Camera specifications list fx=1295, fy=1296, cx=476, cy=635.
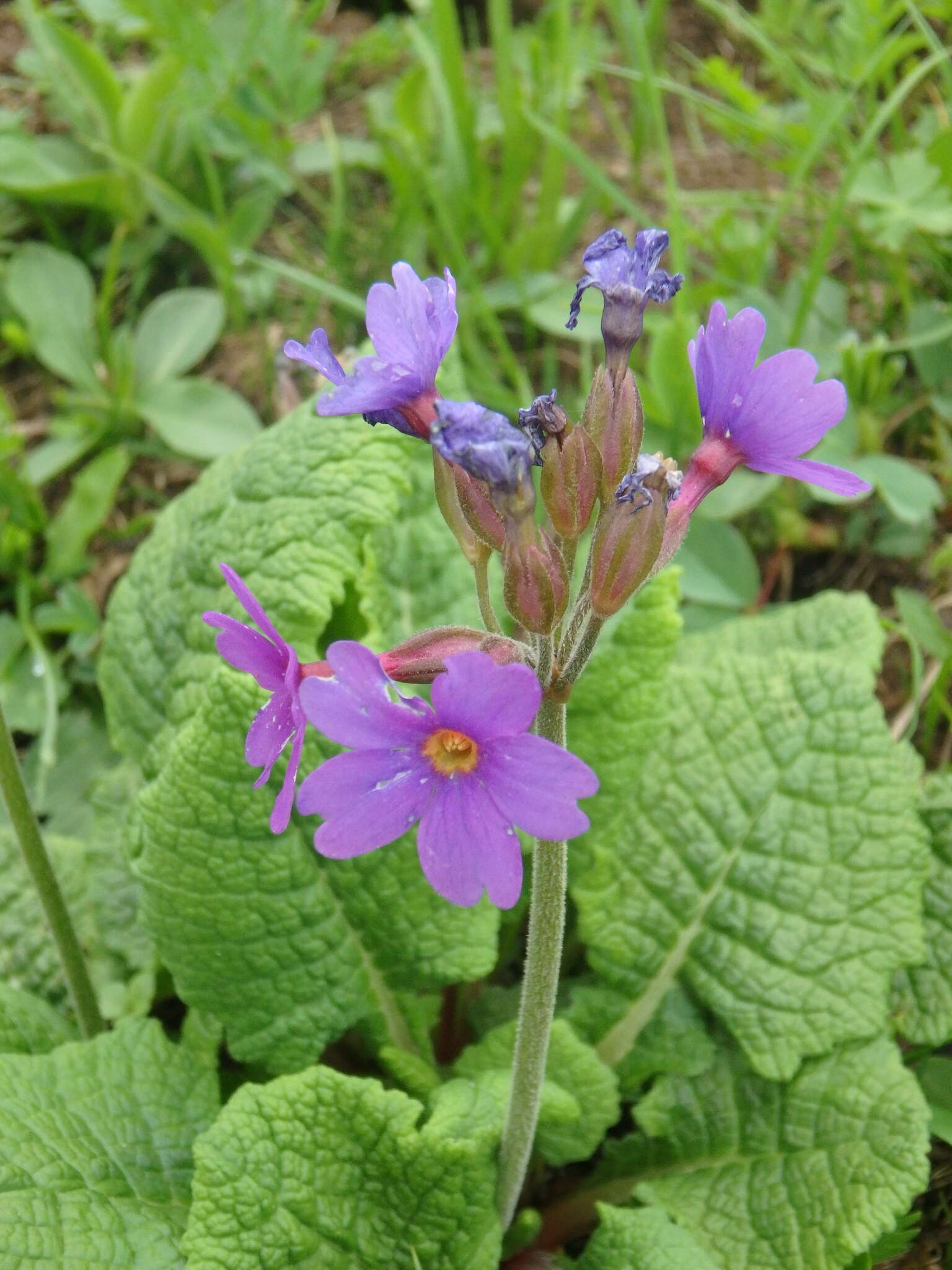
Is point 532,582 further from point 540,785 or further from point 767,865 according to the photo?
point 767,865

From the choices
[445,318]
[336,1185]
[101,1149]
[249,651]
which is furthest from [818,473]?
[101,1149]

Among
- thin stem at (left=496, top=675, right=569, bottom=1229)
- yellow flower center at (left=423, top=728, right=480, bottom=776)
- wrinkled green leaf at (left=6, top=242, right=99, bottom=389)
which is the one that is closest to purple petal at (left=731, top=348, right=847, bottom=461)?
thin stem at (left=496, top=675, right=569, bottom=1229)

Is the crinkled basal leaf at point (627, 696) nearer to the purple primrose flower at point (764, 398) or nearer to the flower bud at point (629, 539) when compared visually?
the purple primrose flower at point (764, 398)

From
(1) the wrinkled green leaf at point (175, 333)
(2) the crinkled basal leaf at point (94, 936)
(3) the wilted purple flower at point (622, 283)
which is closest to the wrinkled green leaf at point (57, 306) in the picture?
(1) the wrinkled green leaf at point (175, 333)

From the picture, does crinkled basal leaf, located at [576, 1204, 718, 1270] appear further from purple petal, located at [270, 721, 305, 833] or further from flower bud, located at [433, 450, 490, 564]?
flower bud, located at [433, 450, 490, 564]

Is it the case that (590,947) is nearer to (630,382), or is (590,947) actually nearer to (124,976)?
(124,976)

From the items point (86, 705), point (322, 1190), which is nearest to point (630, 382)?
point (322, 1190)
